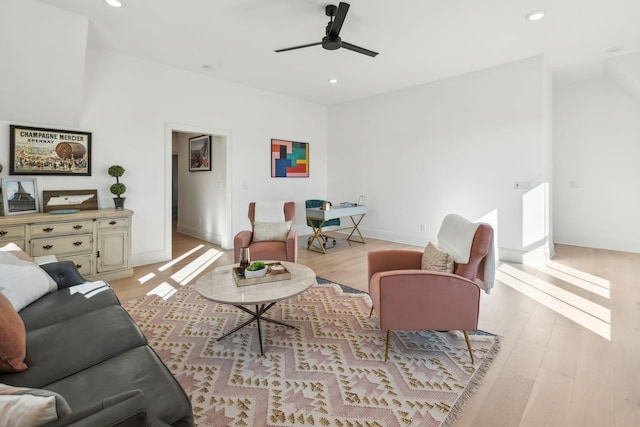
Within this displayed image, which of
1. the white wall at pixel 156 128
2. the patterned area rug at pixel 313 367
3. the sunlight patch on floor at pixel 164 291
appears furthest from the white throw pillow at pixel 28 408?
the white wall at pixel 156 128

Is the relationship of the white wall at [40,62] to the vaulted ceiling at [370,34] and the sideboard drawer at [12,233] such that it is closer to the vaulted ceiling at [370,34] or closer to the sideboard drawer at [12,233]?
the vaulted ceiling at [370,34]

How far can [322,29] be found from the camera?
3406mm

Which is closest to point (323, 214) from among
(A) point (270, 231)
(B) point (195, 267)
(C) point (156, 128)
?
(A) point (270, 231)

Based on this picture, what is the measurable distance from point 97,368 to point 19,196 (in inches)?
124

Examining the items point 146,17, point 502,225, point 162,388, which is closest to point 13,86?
point 146,17

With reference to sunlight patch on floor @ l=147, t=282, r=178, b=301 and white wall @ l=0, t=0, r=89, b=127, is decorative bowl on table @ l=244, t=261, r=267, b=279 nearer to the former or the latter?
sunlight patch on floor @ l=147, t=282, r=178, b=301

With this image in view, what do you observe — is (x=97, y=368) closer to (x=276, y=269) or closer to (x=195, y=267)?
(x=276, y=269)

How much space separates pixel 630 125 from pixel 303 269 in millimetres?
5603

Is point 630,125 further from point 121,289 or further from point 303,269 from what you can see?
point 121,289

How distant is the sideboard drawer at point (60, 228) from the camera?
3.12 meters

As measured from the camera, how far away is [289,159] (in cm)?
614

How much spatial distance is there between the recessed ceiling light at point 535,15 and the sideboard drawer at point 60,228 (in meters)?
5.03

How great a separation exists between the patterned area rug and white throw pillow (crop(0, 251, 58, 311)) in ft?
2.51

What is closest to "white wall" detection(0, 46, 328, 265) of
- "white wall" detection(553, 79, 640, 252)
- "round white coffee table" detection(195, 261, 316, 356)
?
"round white coffee table" detection(195, 261, 316, 356)
